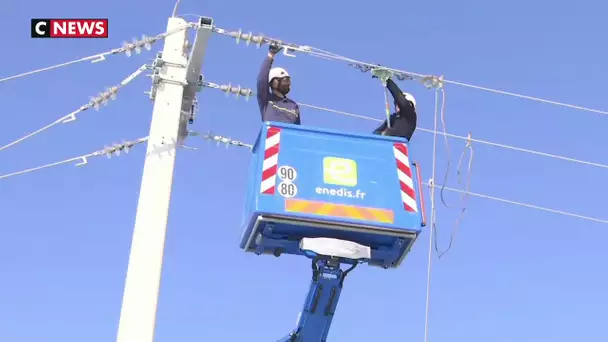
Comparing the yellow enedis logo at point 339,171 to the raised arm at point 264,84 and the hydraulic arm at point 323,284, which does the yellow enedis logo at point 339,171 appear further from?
the raised arm at point 264,84

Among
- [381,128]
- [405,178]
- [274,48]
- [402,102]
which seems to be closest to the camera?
[405,178]

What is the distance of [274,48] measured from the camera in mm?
7445

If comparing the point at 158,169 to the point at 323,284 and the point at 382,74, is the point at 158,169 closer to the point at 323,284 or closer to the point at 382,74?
the point at 323,284

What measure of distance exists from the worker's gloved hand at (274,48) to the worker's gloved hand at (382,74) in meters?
0.91

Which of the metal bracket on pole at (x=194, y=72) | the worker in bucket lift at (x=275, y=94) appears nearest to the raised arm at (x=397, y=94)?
the worker in bucket lift at (x=275, y=94)

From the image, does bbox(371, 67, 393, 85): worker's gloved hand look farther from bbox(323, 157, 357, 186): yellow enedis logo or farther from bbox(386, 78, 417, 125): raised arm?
bbox(323, 157, 357, 186): yellow enedis logo

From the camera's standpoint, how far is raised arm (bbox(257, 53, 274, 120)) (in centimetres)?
751

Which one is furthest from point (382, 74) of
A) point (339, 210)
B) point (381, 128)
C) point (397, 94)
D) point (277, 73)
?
point (339, 210)

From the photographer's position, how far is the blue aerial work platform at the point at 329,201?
6.34 m

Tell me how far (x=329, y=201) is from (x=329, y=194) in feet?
0.23

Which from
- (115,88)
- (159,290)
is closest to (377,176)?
(159,290)

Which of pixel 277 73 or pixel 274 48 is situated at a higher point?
pixel 274 48

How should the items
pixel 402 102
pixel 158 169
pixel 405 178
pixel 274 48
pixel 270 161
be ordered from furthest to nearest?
1. pixel 402 102
2. pixel 274 48
3. pixel 158 169
4. pixel 405 178
5. pixel 270 161

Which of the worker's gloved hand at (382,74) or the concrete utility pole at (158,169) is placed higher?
the worker's gloved hand at (382,74)
